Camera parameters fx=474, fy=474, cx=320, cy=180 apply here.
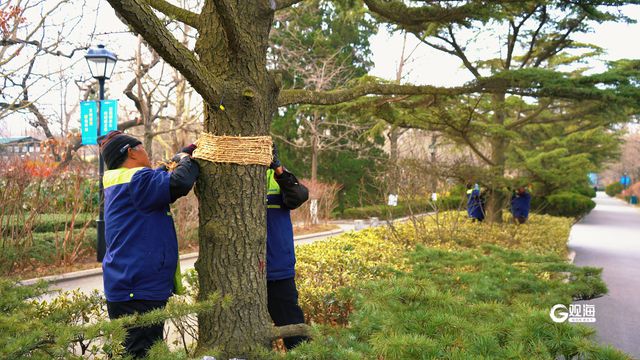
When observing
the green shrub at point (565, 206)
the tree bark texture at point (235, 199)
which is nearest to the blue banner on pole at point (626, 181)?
the green shrub at point (565, 206)

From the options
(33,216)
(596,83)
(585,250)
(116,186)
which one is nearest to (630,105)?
(596,83)

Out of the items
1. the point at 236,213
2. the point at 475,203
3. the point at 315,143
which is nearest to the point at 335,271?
the point at 236,213

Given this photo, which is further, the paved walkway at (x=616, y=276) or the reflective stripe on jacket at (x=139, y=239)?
the paved walkway at (x=616, y=276)

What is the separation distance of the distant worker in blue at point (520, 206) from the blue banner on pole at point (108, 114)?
384 inches

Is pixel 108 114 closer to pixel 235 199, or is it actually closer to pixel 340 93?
pixel 340 93

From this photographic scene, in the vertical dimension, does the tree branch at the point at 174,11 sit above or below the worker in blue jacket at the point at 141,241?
above

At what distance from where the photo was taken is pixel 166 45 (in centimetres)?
221

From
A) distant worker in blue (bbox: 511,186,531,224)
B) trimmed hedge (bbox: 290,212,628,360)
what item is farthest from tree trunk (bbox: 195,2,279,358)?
distant worker in blue (bbox: 511,186,531,224)

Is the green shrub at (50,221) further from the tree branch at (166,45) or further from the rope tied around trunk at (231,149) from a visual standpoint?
the tree branch at (166,45)

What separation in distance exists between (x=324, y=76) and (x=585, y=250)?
11490 mm

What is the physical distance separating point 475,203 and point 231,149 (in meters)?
10.4

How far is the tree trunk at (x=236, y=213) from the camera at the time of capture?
2.58 m

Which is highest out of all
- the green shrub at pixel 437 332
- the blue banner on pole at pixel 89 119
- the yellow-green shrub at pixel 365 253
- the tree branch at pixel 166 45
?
the blue banner on pole at pixel 89 119

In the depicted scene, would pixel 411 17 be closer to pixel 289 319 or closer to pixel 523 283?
pixel 523 283
